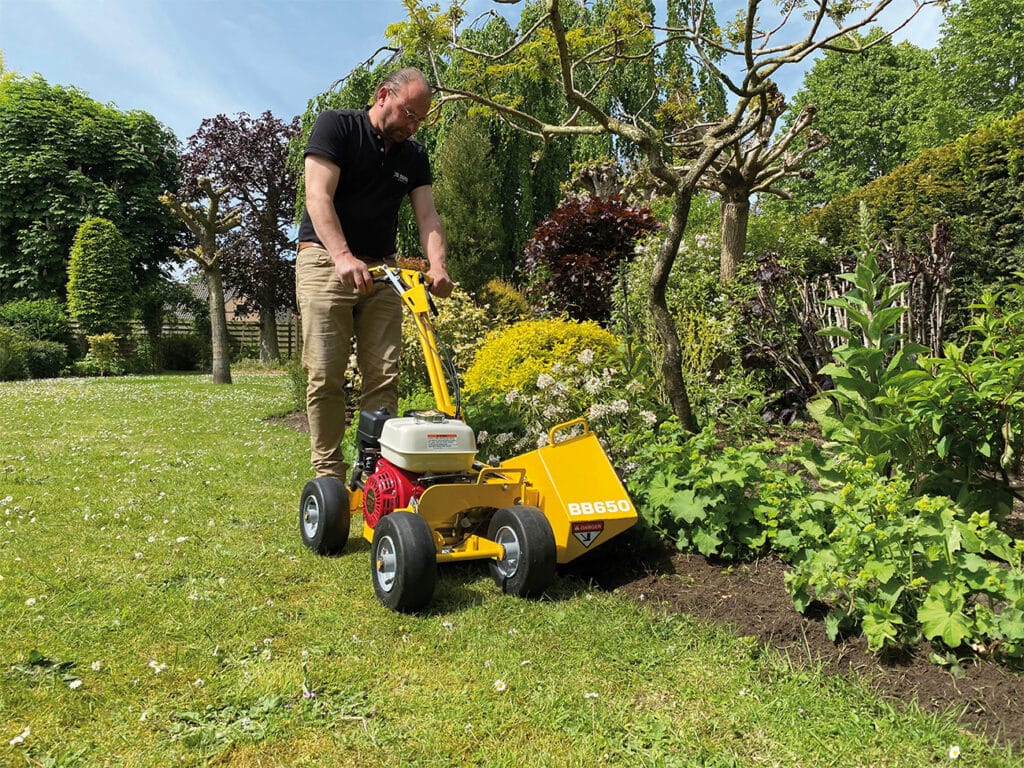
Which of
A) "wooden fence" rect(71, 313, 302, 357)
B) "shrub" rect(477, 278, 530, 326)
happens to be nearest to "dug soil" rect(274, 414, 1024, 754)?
"shrub" rect(477, 278, 530, 326)

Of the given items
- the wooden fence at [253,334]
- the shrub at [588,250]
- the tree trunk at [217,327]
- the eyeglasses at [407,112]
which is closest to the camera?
the eyeglasses at [407,112]

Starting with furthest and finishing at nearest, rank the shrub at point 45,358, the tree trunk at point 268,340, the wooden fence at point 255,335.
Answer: the wooden fence at point 255,335
the tree trunk at point 268,340
the shrub at point 45,358

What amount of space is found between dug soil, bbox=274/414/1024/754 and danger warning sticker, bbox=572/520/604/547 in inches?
10.2

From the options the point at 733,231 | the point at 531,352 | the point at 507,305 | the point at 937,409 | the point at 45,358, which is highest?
the point at 733,231

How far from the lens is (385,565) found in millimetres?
2457

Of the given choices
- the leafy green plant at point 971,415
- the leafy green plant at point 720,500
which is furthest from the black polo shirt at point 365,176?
the leafy green plant at point 971,415

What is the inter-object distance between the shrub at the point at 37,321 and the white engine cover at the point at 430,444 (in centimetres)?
2006

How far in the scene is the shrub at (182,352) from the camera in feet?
70.3

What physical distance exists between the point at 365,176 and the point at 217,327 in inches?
494

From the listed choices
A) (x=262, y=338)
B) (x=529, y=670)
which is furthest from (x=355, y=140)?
(x=262, y=338)

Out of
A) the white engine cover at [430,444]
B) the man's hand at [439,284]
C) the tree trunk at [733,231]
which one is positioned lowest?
the white engine cover at [430,444]

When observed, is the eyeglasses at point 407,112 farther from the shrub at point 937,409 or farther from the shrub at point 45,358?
the shrub at point 45,358

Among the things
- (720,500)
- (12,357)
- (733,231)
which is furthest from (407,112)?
(12,357)

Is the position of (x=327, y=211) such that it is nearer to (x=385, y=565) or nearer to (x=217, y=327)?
(x=385, y=565)
